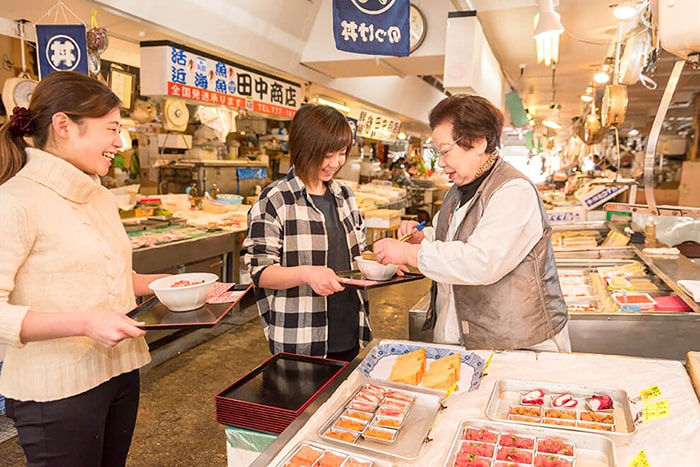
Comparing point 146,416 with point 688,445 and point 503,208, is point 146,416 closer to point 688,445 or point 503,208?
point 503,208

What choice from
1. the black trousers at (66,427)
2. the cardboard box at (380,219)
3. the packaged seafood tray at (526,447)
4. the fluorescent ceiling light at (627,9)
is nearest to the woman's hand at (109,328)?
the black trousers at (66,427)

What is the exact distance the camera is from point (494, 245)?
181 centimetres

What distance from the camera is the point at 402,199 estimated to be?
11859mm

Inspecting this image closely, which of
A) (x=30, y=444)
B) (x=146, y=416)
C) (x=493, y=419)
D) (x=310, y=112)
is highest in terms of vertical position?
(x=310, y=112)

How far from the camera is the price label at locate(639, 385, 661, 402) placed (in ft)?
5.23

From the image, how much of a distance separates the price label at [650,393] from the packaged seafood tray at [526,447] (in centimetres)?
37

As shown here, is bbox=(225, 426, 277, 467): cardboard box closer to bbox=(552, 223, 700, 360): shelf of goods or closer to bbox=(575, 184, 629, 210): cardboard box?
bbox=(552, 223, 700, 360): shelf of goods

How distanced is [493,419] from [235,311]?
16.8 feet

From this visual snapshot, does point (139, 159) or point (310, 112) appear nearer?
point (310, 112)

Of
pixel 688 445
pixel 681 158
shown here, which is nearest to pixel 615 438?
pixel 688 445

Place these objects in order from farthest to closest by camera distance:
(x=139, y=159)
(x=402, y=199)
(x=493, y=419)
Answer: (x=402, y=199) < (x=139, y=159) < (x=493, y=419)

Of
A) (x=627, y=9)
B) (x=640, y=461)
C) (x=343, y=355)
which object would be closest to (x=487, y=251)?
(x=640, y=461)

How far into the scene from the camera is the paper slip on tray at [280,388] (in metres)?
1.59

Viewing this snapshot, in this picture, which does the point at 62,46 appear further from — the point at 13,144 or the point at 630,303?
the point at 630,303
